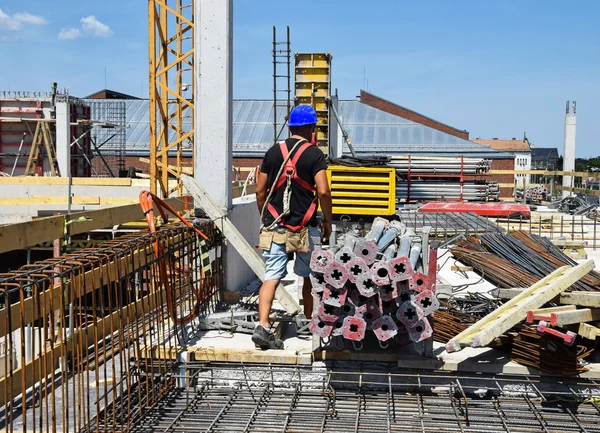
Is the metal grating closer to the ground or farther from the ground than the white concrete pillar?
closer to the ground

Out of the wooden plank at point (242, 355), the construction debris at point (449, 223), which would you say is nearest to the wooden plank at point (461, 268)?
the construction debris at point (449, 223)

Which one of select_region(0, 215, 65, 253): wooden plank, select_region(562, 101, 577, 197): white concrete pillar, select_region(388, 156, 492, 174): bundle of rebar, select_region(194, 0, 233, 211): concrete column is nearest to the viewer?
select_region(0, 215, 65, 253): wooden plank

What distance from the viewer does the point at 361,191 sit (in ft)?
42.7

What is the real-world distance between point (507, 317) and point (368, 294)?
→ 1224 millimetres

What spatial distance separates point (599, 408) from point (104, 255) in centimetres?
371

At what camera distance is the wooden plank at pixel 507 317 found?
5.21m

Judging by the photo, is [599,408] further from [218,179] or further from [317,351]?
[218,179]

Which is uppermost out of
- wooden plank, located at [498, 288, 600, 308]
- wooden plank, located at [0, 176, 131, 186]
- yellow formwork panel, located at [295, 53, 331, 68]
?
yellow formwork panel, located at [295, 53, 331, 68]

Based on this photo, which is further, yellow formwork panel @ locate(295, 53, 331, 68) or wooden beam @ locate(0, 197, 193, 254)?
yellow formwork panel @ locate(295, 53, 331, 68)

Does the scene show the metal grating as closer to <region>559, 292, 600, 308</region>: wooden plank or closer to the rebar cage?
the rebar cage

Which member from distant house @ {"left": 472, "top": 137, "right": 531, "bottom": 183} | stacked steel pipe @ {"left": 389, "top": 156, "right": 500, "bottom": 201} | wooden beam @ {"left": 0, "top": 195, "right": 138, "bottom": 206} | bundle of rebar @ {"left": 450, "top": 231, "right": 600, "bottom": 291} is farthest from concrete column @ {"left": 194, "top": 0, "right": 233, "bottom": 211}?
distant house @ {"left": 472, "top": 137, "right": 531, "bottom": 183}

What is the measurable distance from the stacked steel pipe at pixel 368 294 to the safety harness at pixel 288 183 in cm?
84

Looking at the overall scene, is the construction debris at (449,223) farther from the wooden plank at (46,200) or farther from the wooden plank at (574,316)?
the wooden plank at (46,200)

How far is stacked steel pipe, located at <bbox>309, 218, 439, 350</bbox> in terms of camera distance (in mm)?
4887
